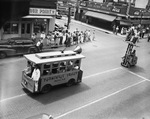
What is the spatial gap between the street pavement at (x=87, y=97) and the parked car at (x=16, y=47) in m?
0.62

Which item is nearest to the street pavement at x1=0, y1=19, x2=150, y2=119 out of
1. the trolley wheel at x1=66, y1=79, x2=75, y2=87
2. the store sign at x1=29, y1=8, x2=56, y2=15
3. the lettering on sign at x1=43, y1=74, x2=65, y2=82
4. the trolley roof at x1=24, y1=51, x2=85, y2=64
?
the trolley wheel at x1=66, y1=79, x2=75, y2=87

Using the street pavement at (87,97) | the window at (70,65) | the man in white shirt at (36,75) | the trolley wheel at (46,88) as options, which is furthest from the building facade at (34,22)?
Result: the man in white shirt at (36,75)

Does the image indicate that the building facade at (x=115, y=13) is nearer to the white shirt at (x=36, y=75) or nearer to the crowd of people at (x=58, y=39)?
the crowd of people at (x=58, y=39)

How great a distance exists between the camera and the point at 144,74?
17.3 m

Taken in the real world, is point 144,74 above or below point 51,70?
below

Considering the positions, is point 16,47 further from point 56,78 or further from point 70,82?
point 56,78

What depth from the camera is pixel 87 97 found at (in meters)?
11.6

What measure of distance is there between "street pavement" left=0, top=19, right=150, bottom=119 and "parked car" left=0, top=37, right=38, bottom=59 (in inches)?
24.4

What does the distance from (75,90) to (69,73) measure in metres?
1.17

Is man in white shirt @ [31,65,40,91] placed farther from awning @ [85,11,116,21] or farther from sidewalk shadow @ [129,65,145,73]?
awning @ [85,11,116,21]

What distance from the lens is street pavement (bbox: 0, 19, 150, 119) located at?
962 centimetres

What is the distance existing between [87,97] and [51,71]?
2.72m

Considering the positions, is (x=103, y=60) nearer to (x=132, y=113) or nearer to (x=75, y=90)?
(x=75, y=90)

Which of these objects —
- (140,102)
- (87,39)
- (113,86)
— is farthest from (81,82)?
(87,39)
